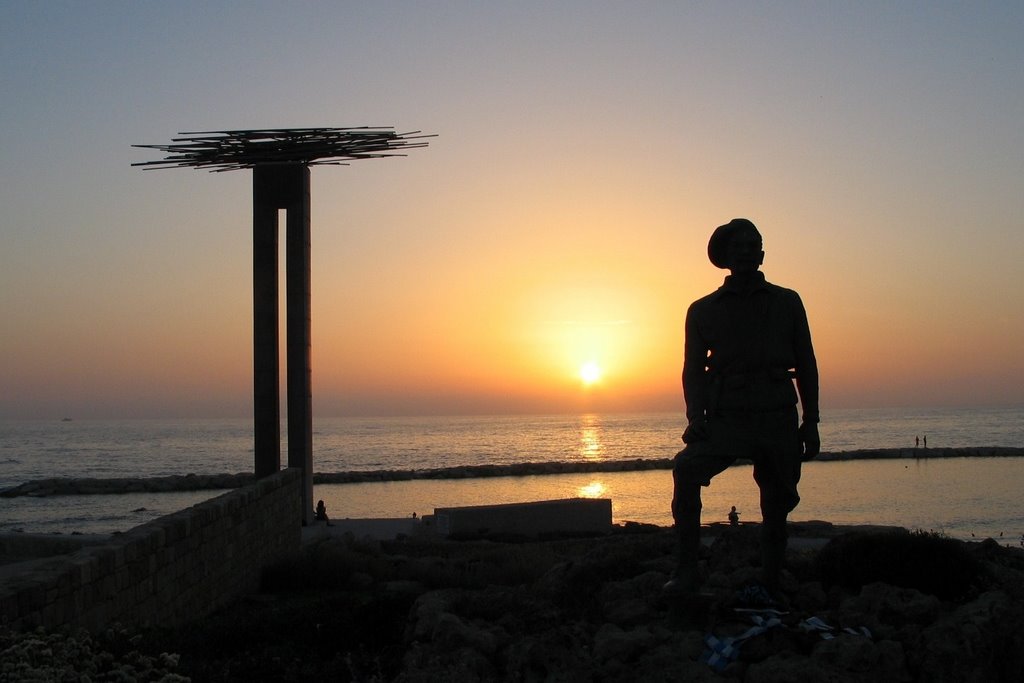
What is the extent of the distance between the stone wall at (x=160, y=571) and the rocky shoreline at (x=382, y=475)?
35529 mm

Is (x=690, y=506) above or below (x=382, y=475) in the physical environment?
above

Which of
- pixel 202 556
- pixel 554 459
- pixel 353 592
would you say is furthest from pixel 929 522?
pixel 554 459

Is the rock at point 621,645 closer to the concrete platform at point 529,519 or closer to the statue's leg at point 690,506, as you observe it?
the statue's leg at point 690,506

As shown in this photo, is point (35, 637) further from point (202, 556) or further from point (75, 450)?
point (75, 450)

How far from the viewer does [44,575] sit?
6.37 m

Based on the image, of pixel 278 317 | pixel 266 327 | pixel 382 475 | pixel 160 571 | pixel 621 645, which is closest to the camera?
pixel 621 645

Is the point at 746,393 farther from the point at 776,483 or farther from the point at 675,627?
the point at 675,627

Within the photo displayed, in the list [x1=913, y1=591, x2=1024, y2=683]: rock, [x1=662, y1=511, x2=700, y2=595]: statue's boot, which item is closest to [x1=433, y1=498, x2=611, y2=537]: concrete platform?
[x1=662, y1=511, x2=700, y2=595]: statue's boot

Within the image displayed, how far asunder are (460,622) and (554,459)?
259 ft

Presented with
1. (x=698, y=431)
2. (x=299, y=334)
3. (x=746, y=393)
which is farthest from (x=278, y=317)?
(x=746, y=393)

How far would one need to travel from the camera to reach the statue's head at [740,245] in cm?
623

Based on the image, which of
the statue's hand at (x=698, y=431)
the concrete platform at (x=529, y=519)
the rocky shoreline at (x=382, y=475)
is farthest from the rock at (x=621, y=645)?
the rocky shoreline at (x=382, y=475)

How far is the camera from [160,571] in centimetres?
875

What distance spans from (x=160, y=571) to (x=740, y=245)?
5910 mm
